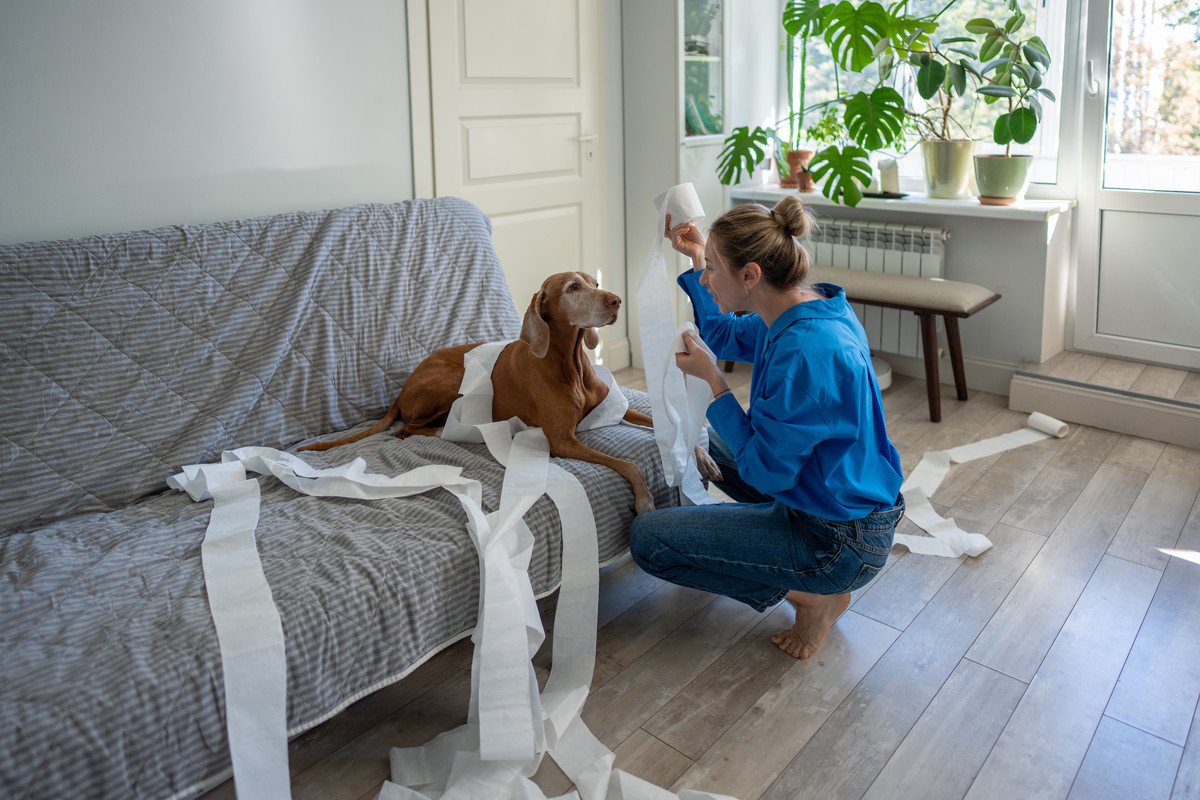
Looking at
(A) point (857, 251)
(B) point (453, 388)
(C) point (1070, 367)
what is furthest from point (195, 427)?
(C) point (1070, 367)

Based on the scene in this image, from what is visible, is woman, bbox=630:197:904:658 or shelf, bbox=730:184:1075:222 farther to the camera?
shelf, bbox=730:184:1075:222

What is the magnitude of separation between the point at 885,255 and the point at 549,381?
7.13 feet

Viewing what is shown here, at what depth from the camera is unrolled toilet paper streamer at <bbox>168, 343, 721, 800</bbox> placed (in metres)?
Answer: 1.59

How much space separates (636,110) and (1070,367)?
1955 mm

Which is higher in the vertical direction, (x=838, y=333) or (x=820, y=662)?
(x=838, y=333)

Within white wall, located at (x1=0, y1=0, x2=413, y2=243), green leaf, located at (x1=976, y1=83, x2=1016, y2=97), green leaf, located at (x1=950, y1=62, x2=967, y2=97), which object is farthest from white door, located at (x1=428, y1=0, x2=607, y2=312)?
green leaf, located at (x1=976, y1=83, x2=1016, y2=97)

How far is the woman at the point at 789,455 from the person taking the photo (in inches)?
74.0

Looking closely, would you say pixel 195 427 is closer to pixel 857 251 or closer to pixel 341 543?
pixel 341 543

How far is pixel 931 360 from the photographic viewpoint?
3.63m

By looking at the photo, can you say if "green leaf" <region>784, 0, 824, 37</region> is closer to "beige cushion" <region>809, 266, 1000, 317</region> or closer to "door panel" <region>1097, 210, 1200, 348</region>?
"beige cushion" <region>809, 266, 1000, 317</region>

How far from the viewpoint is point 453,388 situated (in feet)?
8.17

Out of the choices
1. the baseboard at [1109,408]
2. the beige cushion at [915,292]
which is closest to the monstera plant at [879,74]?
the beige cushion at [915,292]

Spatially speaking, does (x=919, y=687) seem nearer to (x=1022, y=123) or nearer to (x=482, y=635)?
(x=482, y=635)

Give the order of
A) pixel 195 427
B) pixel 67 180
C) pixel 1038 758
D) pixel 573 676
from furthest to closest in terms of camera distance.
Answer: pixel 67 180, pixel 195 427, pixel 573 676, pixel 1038 758
